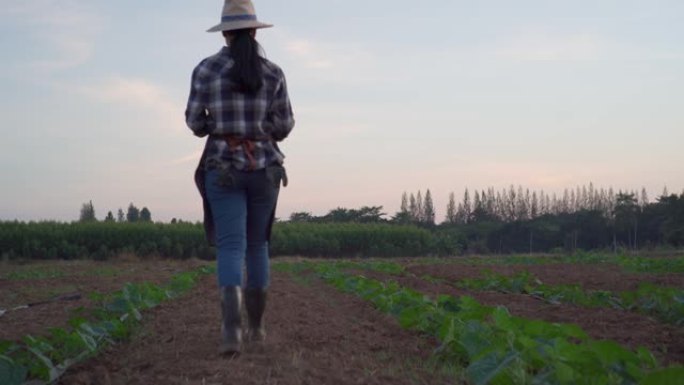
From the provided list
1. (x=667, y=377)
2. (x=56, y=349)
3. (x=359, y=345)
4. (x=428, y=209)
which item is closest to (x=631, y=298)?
(x=359, y=345)

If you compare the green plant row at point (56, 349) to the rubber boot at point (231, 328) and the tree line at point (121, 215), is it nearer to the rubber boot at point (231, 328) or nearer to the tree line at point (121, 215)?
the rubber boot at point (231, 328)

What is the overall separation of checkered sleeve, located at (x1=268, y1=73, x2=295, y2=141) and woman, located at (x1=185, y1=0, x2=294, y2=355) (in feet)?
0.09

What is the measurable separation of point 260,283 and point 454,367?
1.18m

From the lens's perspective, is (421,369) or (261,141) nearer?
(421,369)

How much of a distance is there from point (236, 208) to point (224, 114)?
1.63 ft

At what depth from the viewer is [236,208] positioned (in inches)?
147

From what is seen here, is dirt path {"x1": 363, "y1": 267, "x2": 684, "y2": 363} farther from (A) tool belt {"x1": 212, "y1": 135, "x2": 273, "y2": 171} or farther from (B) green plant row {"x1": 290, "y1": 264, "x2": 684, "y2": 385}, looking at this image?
(A) tool belt {"x1": 212, "y1": 135, "x2": 273, "y2": 171}

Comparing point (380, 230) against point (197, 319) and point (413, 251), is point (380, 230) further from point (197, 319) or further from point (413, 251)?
point (197, 319)

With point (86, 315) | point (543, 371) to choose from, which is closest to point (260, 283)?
point (543, 371)

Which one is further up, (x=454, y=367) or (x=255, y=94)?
(x=255, y=94)

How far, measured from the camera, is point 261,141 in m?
3.85

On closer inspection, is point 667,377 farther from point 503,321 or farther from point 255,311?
point 255,311

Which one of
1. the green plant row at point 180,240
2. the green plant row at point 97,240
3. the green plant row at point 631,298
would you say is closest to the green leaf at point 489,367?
the green plant row at point 631,298

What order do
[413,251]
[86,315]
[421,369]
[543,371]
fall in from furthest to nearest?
1. [413,251]
2. [86,315]
3. [421,369]
4. [543,371]
